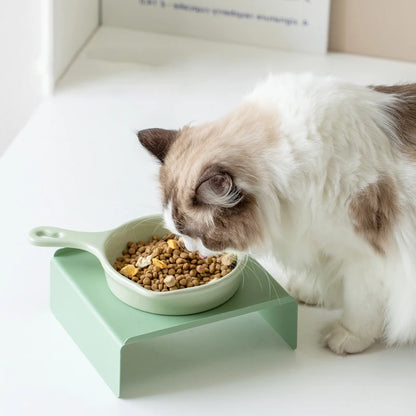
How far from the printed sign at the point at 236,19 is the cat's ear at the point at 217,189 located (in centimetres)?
125

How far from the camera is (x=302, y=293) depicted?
163 cm

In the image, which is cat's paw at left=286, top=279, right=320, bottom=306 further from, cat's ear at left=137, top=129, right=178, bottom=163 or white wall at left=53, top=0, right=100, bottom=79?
white wall at left=53, top=0, right=100, bottom=79

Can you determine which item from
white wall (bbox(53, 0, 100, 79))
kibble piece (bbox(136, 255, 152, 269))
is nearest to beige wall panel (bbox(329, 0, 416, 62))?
white wall (bbox(53, 0, 100, 79))

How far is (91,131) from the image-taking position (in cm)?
211

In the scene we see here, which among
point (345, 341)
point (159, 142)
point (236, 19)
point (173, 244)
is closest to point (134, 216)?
point (173, 244)

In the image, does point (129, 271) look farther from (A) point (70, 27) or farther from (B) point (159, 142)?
(A) point (70, 27)

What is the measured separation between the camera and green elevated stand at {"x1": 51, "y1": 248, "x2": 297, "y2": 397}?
4.54 feet

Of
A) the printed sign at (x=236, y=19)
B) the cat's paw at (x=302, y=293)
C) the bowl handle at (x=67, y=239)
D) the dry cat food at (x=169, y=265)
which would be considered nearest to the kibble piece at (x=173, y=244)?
the dry cat food at (x=169, y=265)

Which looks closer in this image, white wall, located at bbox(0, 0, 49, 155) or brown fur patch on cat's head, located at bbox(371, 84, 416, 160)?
brown fur patch on cat's head, located at bbox(371, 84, 416, 160)

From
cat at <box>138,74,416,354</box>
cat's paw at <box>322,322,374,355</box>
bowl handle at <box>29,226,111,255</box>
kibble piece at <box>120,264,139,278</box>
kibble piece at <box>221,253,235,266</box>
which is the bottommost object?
cat's paw at <box>322,322,374,355</box>

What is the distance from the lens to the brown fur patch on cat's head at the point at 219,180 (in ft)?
4.23

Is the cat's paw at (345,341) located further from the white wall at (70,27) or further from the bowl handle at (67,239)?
the white wall at (70,27)

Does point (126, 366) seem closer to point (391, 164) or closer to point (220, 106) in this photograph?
point (391, 164)

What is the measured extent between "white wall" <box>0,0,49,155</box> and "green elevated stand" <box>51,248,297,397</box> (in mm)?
791
